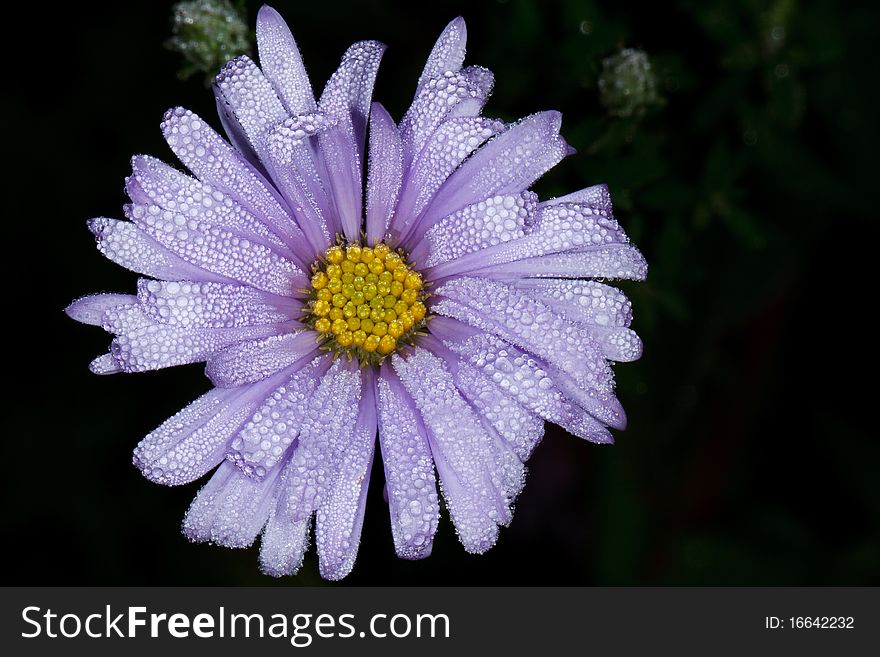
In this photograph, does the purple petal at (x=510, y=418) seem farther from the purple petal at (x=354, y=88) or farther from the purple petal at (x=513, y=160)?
the purple petal at (x=354, y=88)

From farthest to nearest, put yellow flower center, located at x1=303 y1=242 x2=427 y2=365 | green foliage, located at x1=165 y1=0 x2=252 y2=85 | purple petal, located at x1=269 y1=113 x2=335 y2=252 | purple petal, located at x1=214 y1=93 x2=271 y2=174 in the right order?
green foliage, located at x1=165 y1=0 x2=252 y2=85
yellow flower center, located at x1=303 y1=242 x2=427 y2=365
purple petal, located at x1=214 y1=93 x2=271 y2=174
purple petal, located at x1=269 y1=113 x2=335 y2=252

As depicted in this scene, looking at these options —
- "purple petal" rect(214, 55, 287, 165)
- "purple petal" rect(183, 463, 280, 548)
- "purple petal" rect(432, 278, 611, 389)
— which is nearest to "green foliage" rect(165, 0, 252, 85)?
"purple petal" rect(214, 55, 287, 165)

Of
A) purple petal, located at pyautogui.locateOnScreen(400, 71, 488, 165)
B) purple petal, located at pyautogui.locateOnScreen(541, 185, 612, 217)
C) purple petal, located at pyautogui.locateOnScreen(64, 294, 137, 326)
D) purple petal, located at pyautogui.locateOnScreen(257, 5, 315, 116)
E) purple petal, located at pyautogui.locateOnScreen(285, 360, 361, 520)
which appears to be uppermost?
purple petal, located at pyautogui.locateOnScreen(257, 5, 315, 116)

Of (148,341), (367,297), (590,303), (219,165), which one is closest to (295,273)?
(367,297)

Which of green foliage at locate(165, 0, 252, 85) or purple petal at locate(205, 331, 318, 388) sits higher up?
green foliage at locate(165, 0, 252, 85)

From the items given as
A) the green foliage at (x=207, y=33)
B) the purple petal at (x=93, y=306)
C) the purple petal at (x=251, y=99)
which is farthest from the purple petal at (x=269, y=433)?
the green foliage at (x=207, y=33)

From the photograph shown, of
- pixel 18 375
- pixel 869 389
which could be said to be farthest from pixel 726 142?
pixel 18 375

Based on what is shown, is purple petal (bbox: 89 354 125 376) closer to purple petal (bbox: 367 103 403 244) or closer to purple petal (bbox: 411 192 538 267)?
purple petal (bbox: 367 103 403 244)

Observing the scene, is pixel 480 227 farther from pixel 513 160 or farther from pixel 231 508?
pixel 231 508

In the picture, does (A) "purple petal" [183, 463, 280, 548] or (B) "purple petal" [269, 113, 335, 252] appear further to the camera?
(A) "purple petal" [183, 463, 280, 548]
